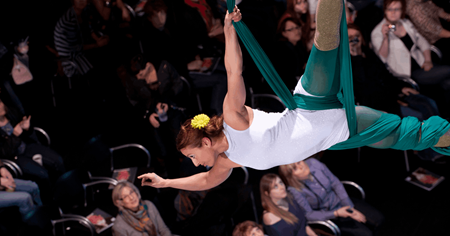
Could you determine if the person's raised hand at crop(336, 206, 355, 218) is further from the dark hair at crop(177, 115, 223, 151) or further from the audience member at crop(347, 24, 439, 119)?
the dark hair at crop(177, 115, 223, 151)

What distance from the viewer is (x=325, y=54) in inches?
101

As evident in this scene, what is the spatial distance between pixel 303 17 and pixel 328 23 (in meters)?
3.87

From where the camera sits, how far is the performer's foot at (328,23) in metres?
2.42

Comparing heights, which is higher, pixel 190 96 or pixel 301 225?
pixel 190 96

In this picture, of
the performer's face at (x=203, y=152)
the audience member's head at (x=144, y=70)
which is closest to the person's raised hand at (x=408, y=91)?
the audience member's head at (x=144, y=70)

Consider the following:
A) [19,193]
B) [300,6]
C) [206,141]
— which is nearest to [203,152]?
[206,141]

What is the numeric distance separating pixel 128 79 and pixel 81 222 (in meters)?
1.83

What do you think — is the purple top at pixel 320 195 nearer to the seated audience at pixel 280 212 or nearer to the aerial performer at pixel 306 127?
the seated audience at pixel 280 212

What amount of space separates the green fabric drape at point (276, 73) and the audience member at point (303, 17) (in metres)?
3.55

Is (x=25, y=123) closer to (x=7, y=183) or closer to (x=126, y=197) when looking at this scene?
(x=7, y=183)

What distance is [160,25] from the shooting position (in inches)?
236

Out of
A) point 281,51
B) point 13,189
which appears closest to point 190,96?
point 281,51

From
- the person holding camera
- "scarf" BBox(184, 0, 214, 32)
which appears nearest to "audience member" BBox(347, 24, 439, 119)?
the person holding camera

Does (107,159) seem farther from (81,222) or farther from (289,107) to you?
A: (289,107)
